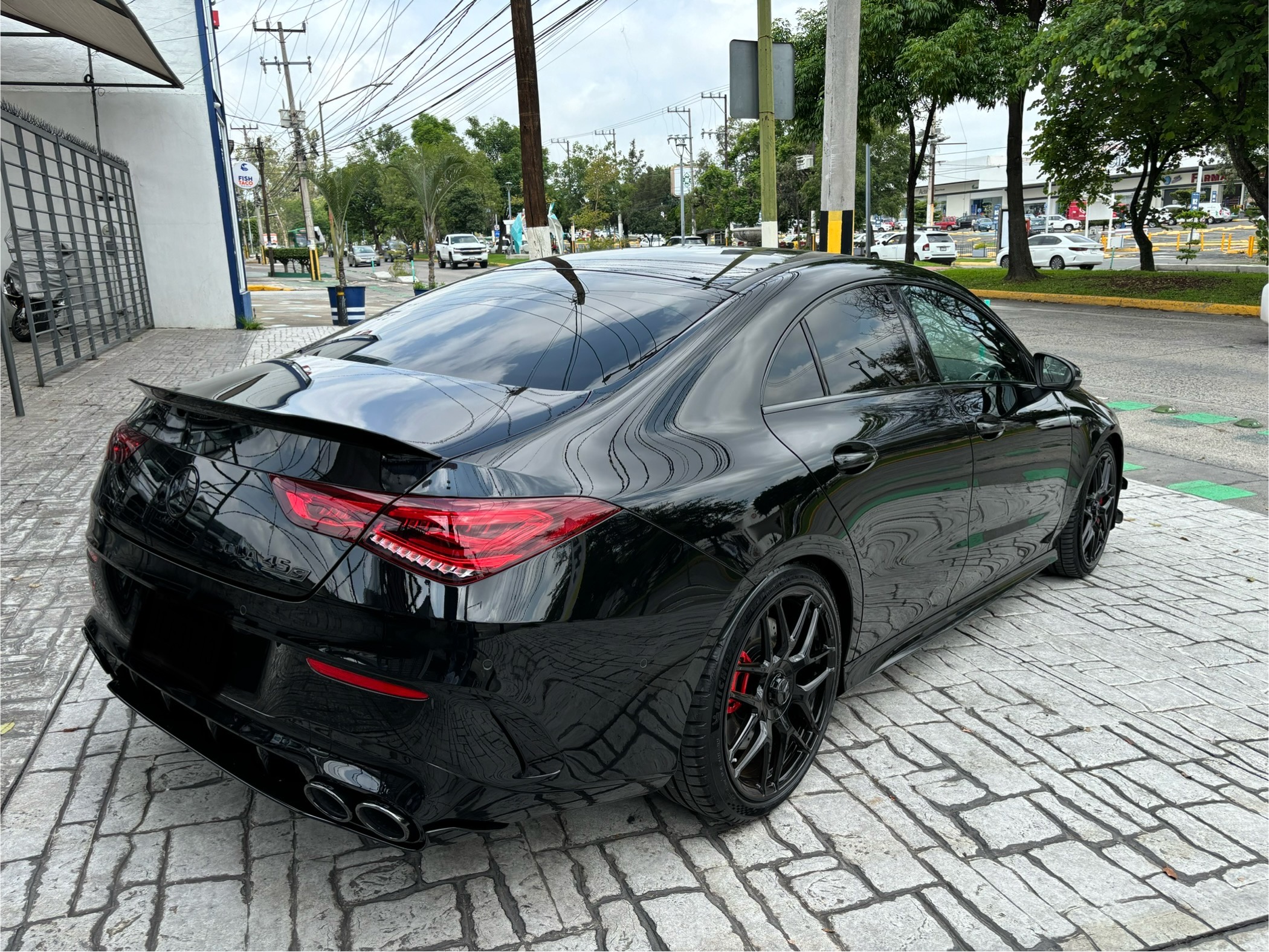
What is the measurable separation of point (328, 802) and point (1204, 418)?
857 centimetres

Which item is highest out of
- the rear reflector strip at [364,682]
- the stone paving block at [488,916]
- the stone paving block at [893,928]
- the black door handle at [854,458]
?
the black door handle at [854,458]

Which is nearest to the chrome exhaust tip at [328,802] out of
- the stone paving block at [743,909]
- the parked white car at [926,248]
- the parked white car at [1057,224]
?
the stone paving block at [743,909]

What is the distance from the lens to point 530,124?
13.8 m

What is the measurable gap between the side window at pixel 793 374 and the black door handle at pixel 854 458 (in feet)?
0.61

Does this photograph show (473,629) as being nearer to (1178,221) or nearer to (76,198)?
(76,198)

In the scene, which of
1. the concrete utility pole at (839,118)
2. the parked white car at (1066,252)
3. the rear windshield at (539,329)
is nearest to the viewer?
the rear windshield at (539,329)

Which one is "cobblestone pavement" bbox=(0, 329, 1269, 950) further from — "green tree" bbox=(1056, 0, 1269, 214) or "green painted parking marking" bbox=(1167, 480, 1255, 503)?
"green tree" bbox=(1056, 0, 1269, 214)

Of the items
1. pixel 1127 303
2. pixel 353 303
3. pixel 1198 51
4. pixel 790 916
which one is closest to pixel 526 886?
pixel 790 916

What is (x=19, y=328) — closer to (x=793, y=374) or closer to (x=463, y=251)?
(x=793, y=374)

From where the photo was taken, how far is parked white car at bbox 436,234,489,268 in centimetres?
5044

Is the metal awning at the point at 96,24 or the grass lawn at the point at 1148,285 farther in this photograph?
the grass lawn at the point at 1148,285

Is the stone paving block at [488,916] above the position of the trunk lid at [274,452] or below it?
below

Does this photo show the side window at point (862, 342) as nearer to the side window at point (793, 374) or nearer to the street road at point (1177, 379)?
the side window at point (793, 374)

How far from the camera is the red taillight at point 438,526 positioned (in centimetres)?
198
